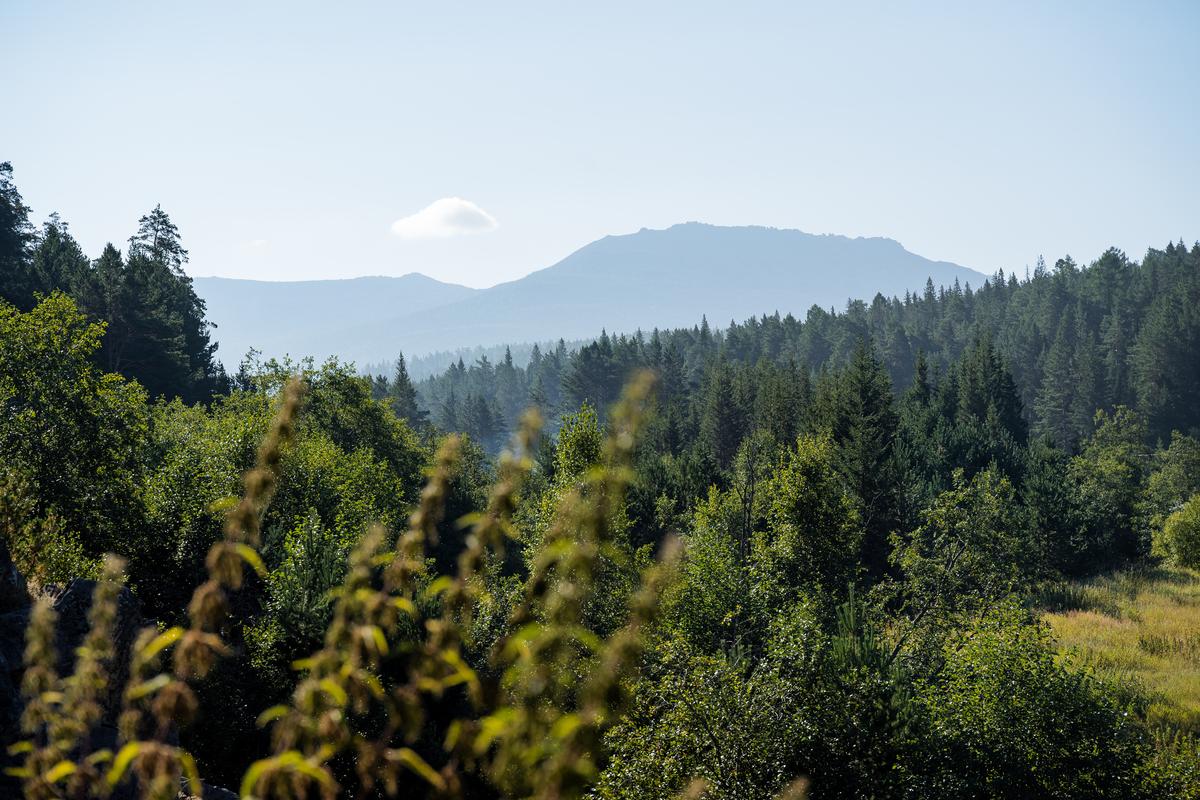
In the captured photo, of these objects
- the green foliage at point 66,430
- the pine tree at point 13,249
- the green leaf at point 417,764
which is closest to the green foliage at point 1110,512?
the green foliage at point 66,430

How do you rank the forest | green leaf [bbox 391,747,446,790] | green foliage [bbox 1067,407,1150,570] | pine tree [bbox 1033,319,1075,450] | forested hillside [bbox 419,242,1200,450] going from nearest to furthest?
green leaf [bbox 391,747,446,790]
the forest
green foliage [bbox 1067,407,1150,570]
forested hillside [bbox 419,242,1200,450]
pine tree [bbox 1033,319,1075,450]

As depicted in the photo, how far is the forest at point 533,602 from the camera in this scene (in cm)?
307

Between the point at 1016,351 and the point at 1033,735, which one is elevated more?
the point at 1016,351

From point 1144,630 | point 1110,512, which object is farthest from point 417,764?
point 1110,512

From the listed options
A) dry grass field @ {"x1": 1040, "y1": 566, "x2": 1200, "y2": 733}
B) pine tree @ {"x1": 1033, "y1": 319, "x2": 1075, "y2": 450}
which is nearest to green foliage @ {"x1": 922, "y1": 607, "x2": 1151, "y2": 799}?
dry grass field @ {"x1": 1040, "y1": 566, "x2": 1200, "y2": 733}

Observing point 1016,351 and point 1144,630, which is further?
point 1016,351

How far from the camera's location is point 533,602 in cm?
334

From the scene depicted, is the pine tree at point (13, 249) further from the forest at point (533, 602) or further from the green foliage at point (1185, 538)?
the green foliage at point (1185, 538)

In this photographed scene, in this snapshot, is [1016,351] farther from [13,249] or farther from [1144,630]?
[13,249]

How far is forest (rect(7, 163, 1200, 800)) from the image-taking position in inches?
121

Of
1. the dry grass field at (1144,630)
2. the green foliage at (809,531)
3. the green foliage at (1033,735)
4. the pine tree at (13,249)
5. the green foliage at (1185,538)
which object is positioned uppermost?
the pine tree at (13,249)

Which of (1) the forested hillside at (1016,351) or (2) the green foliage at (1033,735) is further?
(1) the forested hillside at (1016,351)

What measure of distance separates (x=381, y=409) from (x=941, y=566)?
3425 cm

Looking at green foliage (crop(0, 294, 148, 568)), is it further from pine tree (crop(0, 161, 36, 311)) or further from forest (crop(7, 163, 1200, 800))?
pine tree (crop(0, 161, 36, 311))
